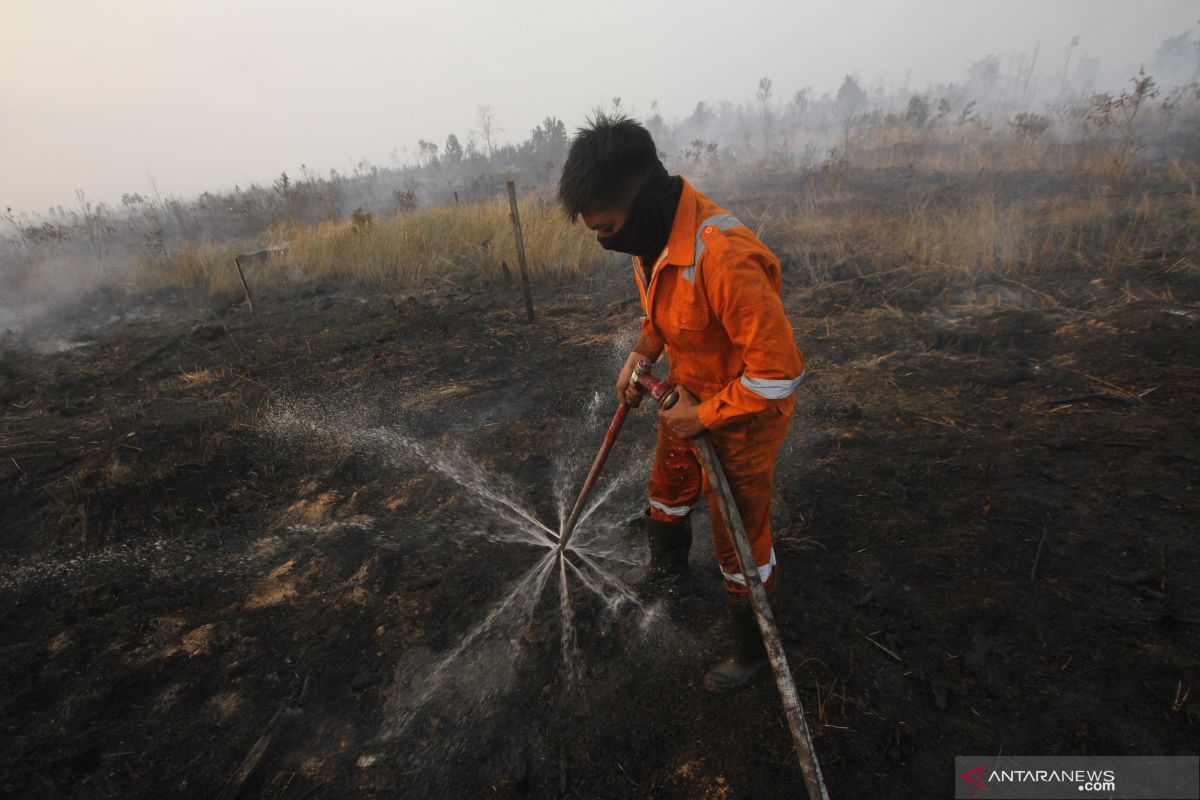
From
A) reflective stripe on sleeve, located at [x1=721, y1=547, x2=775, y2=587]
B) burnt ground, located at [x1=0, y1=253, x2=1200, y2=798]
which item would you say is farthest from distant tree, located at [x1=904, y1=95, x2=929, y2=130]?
reflective stripe on sleeve, located at [x1=721, y1=547, x2=775, y2=587]

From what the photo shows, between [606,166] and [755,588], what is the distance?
4.83 feet

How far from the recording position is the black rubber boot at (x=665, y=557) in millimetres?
2656

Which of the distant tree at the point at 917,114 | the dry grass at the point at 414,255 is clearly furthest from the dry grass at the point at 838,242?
the distant tree at the point at 917,114

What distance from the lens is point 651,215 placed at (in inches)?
71.4

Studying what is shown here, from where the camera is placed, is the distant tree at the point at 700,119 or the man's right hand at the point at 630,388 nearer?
the man's right hand at the point at 630,388

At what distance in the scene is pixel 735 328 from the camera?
5.39 feet

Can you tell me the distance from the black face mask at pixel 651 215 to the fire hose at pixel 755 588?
54cm

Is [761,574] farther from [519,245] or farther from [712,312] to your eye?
[519,245]

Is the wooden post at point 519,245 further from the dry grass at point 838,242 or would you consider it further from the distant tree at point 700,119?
the distant tree at point 700,119

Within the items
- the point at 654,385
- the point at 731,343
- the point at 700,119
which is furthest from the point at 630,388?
the point at 700,119

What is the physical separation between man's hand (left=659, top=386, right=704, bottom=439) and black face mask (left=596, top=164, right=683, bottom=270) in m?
0.57

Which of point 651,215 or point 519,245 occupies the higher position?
point 651,215

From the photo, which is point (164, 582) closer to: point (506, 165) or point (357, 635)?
point (357, 635)

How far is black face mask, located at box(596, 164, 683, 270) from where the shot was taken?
181 centimetres
